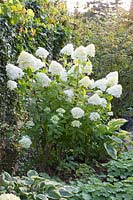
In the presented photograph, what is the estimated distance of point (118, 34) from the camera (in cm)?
673

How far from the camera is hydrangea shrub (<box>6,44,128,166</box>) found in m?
3.34

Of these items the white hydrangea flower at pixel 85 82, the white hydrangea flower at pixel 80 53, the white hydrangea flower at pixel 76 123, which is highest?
the white hydrangea flower at pixel 80 53

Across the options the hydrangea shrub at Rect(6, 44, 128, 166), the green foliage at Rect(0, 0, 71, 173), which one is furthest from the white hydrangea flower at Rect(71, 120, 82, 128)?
the green foliage at Rect(0, 0, 71, 173)

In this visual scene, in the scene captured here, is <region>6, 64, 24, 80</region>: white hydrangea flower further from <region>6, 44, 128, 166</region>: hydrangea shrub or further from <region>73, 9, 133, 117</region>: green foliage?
<region>73, 9, 133, 117</region>: green foliage

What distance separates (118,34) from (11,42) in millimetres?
3398

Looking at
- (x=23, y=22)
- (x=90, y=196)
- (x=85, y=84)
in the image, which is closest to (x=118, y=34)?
(x=23, y=22)

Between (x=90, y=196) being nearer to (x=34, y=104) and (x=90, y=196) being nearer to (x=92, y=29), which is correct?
(x=34, y=104)

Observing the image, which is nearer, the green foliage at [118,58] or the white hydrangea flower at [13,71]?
the white hydrangea flower at [13,71]

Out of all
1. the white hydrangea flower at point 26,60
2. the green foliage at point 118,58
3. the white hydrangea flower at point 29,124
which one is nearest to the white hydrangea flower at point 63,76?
the white hydrangea flower at point 26,60

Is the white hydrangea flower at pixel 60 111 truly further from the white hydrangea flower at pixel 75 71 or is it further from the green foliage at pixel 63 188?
the green foliage at pixel 63 188

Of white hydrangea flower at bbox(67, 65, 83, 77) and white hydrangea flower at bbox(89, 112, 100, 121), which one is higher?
white hydrangea flower at bbox(67, 65, 83, 77)

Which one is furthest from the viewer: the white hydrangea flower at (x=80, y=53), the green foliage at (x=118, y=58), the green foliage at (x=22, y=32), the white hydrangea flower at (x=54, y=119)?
the green foliage at (x=118, y=58)

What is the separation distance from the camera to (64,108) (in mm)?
3418

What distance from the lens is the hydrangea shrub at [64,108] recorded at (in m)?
3.34
